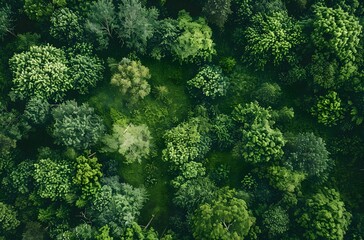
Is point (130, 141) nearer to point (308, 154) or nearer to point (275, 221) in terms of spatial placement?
point (275, 221)

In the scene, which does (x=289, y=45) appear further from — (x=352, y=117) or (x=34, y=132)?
(x=34, y=132)

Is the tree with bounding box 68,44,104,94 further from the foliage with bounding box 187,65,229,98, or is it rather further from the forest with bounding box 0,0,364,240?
the foliage with bounding box 187,65,229,98

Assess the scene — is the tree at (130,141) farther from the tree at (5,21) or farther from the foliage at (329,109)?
the foliage at (329,109)

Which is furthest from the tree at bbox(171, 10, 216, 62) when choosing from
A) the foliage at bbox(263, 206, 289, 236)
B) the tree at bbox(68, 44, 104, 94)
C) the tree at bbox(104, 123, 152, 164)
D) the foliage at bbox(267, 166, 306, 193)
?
the foliage at bbox(263, 206, 289, 236)

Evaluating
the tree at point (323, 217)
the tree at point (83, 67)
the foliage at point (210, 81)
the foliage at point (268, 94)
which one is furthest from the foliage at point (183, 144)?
the tree at point (323, 217)

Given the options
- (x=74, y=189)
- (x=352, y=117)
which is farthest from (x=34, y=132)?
(x=352, y=117)

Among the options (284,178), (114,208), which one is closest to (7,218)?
(114,208)
